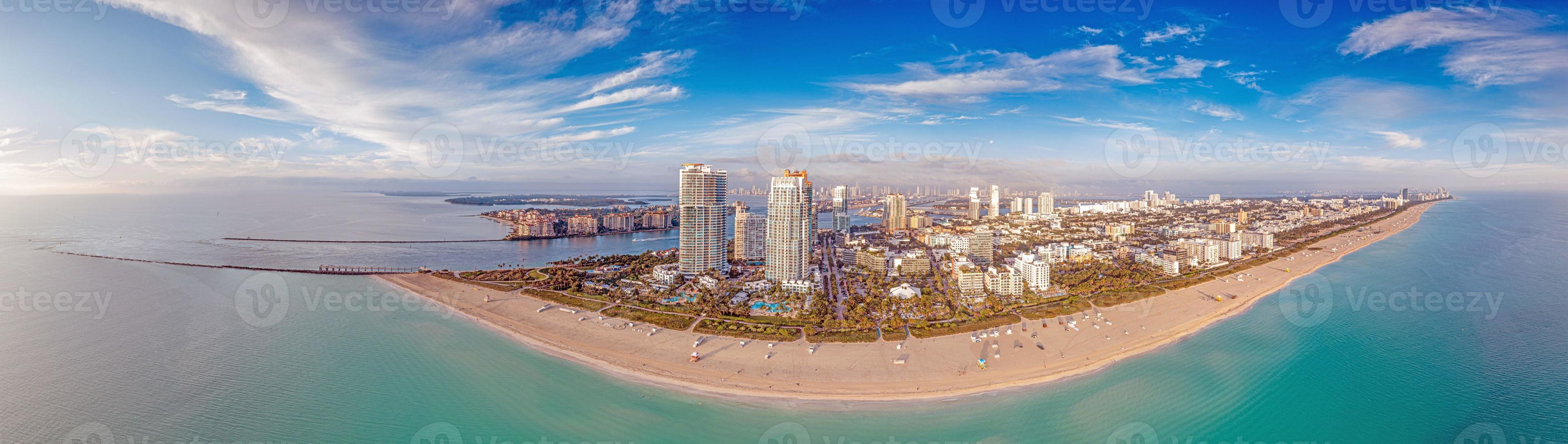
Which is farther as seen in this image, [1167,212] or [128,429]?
[1167,212]

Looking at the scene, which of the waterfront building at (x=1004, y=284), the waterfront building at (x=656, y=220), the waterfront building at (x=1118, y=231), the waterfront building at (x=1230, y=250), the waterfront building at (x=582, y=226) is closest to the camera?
the waterfront building at (x=1004, y=284)

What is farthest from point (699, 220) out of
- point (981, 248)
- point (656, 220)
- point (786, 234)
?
point (656, 220)

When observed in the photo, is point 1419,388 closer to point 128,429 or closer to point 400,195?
point 128,429

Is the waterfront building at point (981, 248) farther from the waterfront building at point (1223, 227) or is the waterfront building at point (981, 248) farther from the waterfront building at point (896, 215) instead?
the waterfront building at point (1223, 227)

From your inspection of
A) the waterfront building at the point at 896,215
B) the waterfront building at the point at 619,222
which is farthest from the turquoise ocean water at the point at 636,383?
the waterfront building at the point at 896,215

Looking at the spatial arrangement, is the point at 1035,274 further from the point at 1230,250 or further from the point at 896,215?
the point at 896,215

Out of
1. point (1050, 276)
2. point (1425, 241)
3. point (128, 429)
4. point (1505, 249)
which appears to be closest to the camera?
point (128, 429)

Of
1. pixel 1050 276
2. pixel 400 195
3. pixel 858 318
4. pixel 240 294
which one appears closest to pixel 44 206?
pixel 400 195
